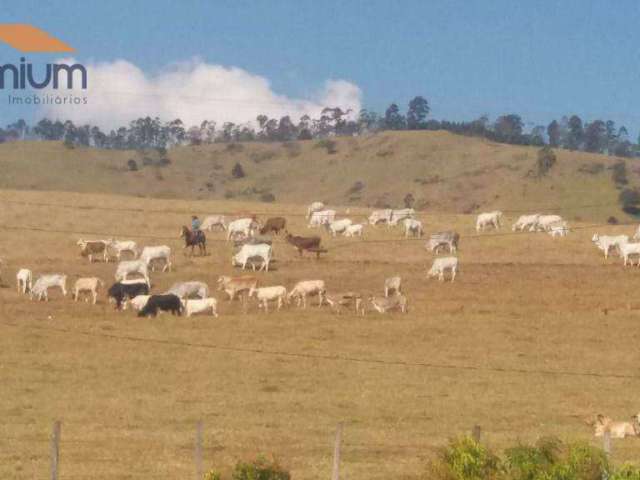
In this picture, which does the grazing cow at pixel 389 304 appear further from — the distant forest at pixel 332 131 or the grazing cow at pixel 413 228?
the distant forest at pixel 332 131

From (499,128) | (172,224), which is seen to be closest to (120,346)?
(172,224)

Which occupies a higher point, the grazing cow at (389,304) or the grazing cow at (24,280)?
the grazing cow at (24,280)

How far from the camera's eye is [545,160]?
115 metres

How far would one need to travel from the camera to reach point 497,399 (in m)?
26.3

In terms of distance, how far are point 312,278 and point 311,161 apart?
9961 centimetres

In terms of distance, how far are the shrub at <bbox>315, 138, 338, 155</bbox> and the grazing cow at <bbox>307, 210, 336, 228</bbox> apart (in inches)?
3278

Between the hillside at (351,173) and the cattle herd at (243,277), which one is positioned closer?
the cattle herd at (243,277)

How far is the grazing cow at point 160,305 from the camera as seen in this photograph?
3784 centimetres

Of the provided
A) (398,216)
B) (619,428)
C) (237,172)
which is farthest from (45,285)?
(237,172)

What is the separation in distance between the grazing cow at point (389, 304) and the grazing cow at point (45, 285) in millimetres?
10851

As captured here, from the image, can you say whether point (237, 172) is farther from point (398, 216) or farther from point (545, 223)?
point (545, 223)

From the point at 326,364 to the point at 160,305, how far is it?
921 centimetres

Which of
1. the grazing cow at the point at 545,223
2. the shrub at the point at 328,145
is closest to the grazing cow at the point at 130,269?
the grazing cow at the point at 545,223

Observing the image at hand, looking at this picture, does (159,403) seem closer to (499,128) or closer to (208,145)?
(208,145)
